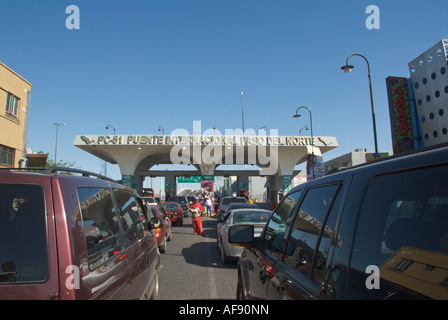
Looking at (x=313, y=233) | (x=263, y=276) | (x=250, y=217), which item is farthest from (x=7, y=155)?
(x=313, y=233)

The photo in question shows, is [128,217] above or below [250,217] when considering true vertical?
above

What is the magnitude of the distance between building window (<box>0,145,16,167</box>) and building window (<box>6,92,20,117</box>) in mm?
2586

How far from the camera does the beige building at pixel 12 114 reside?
777 inches

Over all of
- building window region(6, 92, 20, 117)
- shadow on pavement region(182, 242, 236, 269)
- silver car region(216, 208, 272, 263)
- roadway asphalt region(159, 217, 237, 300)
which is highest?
building window region(6, 92, 20, 117)

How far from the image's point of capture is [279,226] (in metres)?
2.85

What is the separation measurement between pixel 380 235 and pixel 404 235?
0.32ft

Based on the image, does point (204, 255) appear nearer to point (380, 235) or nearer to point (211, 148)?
point (380, 235)

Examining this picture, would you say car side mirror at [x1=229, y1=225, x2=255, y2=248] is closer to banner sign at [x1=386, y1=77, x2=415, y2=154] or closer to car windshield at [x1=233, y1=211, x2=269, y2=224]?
car windshield at [x1=233, y1=211, x2=269, y2=224]

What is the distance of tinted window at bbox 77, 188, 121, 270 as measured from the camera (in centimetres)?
206

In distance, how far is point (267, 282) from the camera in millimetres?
2422

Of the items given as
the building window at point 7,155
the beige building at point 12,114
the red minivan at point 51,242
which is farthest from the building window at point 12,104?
the red minivan at point 51,242

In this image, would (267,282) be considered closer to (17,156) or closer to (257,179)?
(17,156)

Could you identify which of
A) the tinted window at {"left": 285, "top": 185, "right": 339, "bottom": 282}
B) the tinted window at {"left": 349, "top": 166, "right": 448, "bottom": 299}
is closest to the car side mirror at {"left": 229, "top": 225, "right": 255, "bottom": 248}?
the tinted window at {"left": 285, "top": 185, "right": 339, "bottom": 282}
